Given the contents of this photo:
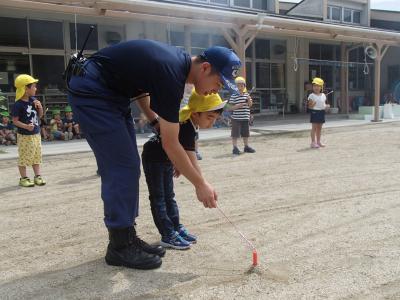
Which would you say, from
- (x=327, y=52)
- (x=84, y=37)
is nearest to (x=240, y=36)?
(x=84, y=37)

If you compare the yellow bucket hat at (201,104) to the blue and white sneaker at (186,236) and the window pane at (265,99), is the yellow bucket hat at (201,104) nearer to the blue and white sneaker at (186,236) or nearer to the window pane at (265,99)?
the blue and white sneaker at (186,236)

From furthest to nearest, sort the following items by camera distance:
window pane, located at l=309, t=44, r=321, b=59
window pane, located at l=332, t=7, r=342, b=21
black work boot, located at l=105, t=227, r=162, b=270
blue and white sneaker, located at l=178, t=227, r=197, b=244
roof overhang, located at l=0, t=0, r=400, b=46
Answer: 1. window pane, located at l=332, t=7, r=342, b=21
2. window pane, located at l=309, t=44, r=321, b=59
3. roof overhang, located at l=0, t=0, r=400, b=46
4. blue and white sneaker, located at l=178, t=227, r=197, b=244
5. black work boot, located at l=105, t=227, r=162, b=270

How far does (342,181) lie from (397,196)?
0.95 metres

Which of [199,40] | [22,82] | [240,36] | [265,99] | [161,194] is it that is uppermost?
[199,40]

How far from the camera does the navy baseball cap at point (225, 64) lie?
104 inches

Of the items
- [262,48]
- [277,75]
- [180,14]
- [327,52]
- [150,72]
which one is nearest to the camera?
[150,72]

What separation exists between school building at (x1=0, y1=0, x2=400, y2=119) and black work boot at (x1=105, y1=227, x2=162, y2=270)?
7.16m

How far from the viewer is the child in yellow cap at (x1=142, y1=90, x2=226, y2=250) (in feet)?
10.6

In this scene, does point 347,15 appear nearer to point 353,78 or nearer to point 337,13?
point 337,13

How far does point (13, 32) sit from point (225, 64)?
451 inches

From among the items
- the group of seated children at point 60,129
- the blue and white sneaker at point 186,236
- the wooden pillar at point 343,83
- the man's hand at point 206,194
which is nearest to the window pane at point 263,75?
the wooden pillar at point 343,83

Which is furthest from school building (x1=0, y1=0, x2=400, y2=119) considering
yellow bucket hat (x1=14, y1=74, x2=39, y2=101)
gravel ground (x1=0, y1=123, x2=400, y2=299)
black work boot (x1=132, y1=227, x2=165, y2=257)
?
black work boot (x1=132, y1=227, x2=165, y2=257)

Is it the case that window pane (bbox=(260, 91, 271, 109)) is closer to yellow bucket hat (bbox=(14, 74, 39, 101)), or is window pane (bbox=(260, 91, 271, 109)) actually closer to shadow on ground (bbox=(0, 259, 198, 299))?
yellow bucket hat (bbox=(14, 74, 39, 101))

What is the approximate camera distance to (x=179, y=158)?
2.54 m
